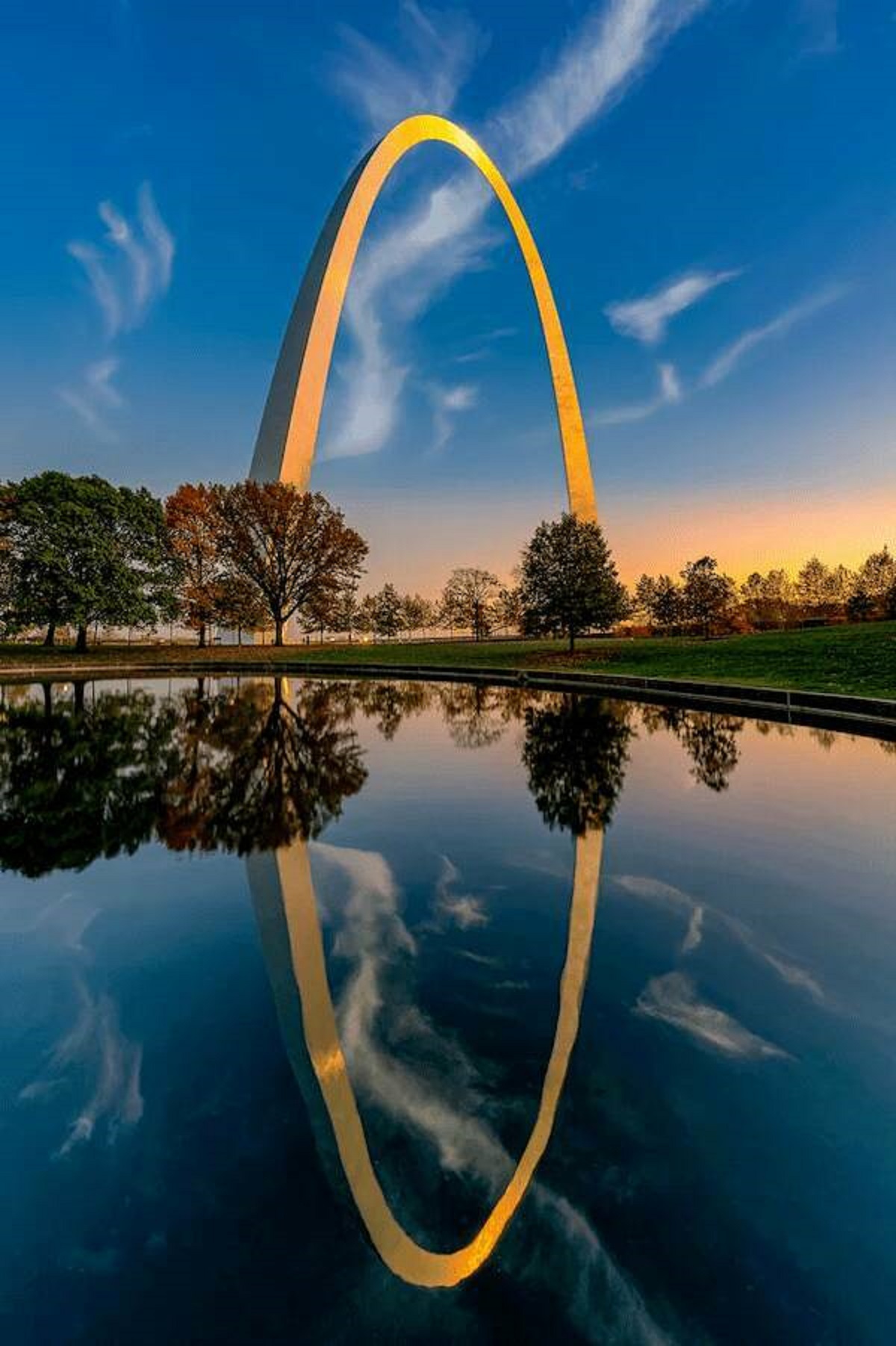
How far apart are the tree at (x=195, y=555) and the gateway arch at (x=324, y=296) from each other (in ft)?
15.7

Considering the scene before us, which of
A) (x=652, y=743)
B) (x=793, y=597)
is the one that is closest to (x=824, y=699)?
(x=652, y=743)

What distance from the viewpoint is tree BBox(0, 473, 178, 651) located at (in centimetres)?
3631

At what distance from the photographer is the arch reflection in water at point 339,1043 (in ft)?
6.53

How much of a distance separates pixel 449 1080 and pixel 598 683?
66.7ft

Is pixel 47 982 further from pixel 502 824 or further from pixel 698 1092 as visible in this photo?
pixel 502 824

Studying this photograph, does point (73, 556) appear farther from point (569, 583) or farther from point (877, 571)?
point (877, 571)

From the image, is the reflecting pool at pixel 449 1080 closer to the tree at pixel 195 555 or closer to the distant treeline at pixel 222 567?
the distant treeline at pixel 222 567

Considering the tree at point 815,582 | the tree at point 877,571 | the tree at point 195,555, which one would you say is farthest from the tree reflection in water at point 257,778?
the tree at point 815,582

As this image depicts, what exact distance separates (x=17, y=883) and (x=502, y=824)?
420 centimetres

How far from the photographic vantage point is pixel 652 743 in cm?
1107

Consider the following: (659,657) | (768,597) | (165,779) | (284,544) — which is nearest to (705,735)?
(165,779)

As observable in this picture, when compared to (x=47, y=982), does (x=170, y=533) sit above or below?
above

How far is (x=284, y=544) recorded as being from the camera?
3831 centimetres

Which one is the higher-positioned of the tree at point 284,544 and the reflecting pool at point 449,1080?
the tree at point 284,544
